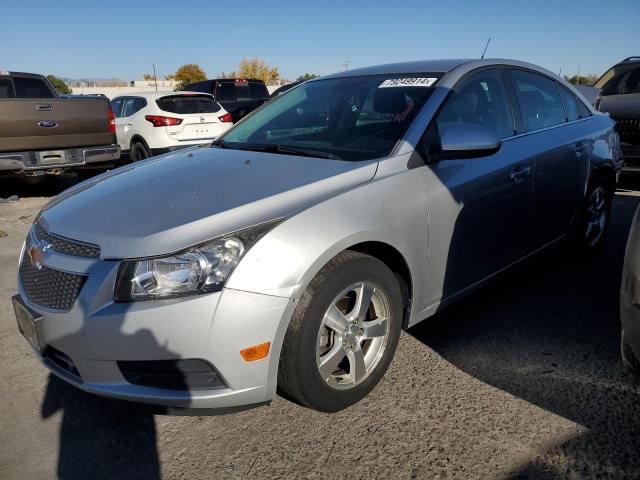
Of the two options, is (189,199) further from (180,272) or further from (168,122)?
(168,122)

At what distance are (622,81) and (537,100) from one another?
19.2ft

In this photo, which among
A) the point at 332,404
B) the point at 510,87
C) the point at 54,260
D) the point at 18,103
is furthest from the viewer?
the point at 18,103

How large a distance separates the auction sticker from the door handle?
0.76 metres

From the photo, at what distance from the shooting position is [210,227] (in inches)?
78.5

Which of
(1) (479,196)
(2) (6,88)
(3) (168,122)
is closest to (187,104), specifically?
(3) (168,122)

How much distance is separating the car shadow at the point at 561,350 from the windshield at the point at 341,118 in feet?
4.21

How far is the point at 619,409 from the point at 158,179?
2.54m

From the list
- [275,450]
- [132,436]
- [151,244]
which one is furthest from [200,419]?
[151,244]

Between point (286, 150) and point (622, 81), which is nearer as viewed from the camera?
point (286, 150)

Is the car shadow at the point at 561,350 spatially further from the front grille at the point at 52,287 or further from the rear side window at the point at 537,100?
the front grille at the point at 52,287

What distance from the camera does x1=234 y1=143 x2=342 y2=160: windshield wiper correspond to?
2717mm

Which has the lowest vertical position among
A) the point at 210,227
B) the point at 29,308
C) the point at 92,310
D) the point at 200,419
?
the point at 200,419

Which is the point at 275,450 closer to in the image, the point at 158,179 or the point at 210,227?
the point at 210,227

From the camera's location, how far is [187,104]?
371 inches
